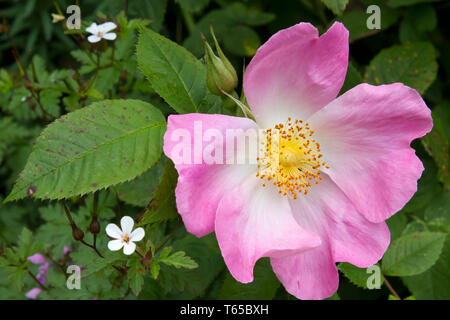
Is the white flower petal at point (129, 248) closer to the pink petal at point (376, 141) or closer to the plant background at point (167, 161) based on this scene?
the plant background at point (167, 161)

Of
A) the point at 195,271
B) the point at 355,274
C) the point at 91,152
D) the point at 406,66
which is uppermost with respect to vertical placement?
the point at 91,152

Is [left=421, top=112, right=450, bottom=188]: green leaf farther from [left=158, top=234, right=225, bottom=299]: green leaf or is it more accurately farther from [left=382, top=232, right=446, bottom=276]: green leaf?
[left=158, top=234, right=225, bottom=299]: green leaf

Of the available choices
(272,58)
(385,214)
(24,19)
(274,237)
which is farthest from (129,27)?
(24,19)

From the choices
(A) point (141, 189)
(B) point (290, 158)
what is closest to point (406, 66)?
(B) point (290, 158)

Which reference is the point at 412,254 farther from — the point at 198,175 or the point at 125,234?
the point at 125,234

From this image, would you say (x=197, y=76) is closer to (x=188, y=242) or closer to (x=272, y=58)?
(x=272, y=58)

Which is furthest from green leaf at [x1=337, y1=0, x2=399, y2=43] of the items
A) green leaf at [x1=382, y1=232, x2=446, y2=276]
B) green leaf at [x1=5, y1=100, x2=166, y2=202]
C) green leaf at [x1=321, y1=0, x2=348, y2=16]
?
green leaf at [x1=5, y1=100, x2=166, y2=202]
